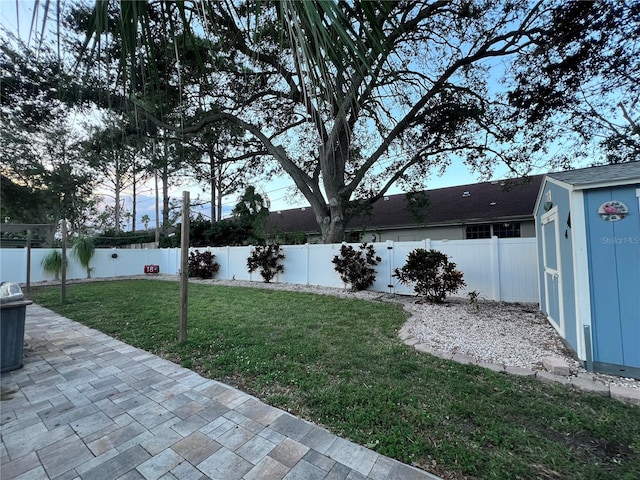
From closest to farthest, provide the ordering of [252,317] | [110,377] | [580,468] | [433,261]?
[580,468] < [110,377] < [252,317] < [433,261]

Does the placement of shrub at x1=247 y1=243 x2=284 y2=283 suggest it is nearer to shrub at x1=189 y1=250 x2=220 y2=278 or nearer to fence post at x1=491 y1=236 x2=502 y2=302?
shrub at x1=189 y1=250 x2=220 y2=278

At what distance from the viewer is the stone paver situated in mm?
1696

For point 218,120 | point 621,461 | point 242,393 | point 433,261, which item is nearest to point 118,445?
point 242,393

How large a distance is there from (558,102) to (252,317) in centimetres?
1017

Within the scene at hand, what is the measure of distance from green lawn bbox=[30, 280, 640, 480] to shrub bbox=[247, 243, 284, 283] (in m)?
5.67

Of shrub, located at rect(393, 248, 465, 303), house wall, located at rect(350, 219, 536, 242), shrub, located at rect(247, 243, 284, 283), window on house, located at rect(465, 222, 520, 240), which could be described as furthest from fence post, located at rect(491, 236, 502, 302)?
house wall, located at rect(350, 219, 536, 242)

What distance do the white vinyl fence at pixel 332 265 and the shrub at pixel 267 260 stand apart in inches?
10.2

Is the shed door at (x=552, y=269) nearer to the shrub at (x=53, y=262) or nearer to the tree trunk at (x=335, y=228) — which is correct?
the tree trunk at (x=335, y=228)

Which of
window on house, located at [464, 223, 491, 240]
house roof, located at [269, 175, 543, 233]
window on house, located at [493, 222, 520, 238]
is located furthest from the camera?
window on house, located at [464, 223, 491, 240]

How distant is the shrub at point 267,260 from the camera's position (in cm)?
1054

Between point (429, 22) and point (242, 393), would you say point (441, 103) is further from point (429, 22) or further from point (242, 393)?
point (242, 393)

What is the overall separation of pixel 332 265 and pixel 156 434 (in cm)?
748

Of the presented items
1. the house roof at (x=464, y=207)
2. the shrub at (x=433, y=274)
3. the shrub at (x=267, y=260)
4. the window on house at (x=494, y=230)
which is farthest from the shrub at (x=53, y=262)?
the window on house at (x=494, y=230)

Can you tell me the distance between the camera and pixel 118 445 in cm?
192
